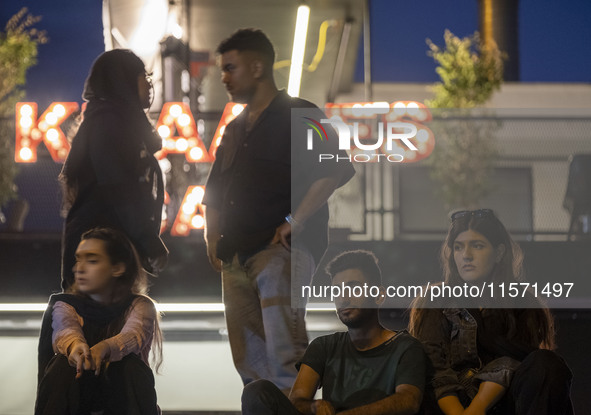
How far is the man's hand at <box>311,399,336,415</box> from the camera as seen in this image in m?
2.28

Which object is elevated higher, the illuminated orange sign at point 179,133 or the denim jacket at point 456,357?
the illuminated orange sign at point 179,133

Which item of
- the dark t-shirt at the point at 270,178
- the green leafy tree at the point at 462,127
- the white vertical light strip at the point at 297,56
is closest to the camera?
the dark t-shirt at the point at 270,178

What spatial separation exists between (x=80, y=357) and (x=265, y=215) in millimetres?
695

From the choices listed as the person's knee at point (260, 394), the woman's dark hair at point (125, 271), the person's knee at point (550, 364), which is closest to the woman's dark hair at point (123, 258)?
the woman's dark hair at point (125, 271)

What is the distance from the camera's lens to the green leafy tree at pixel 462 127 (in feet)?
13.2

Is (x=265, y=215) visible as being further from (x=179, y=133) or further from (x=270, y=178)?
(x=179, y=133)

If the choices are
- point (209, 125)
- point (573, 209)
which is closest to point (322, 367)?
point (573, 209)

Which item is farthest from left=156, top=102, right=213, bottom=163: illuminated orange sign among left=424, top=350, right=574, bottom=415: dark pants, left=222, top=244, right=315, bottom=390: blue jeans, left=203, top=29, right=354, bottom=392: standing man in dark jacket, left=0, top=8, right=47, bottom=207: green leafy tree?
left=424, top=350, right=574, bottom=415: dark pants

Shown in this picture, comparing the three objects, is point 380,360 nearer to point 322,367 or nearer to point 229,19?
point 322,367

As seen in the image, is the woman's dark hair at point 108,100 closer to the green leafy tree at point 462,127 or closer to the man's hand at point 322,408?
the man's hand at point 322,408

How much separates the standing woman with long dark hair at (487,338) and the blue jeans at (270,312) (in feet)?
1.18

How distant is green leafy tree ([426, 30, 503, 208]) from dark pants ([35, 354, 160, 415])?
1.56 m

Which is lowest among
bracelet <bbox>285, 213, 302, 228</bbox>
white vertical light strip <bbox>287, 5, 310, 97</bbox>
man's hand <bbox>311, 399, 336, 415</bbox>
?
man's hand <bbox>311, 399, 336, 415</bbox>

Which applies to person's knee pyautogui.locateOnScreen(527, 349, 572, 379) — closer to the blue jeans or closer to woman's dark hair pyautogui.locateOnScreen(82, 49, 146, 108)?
the blue jeans
